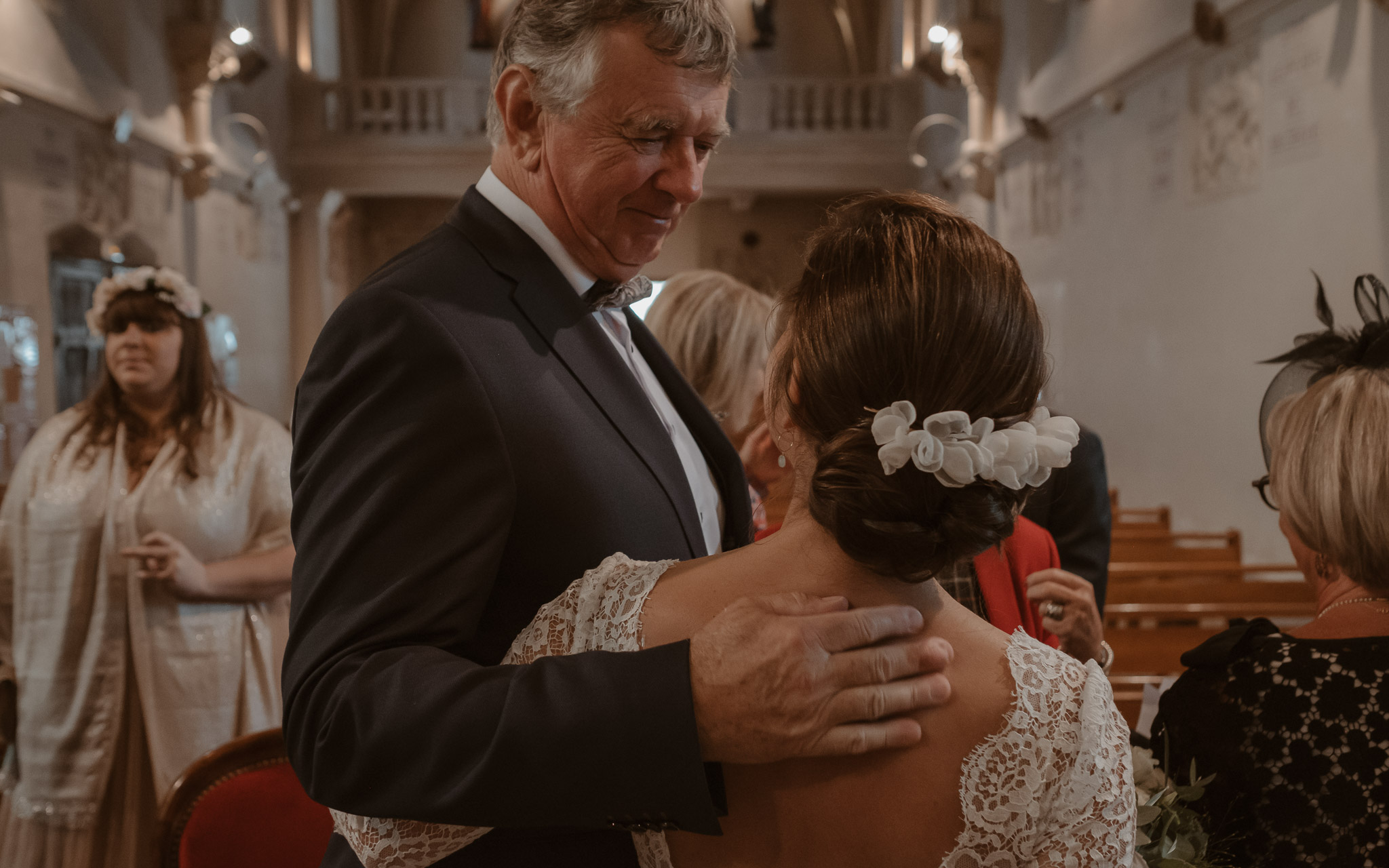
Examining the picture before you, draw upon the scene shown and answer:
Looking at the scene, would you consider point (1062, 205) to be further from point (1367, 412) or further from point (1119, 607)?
point (1367, 412)

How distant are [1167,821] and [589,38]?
132 centimetres

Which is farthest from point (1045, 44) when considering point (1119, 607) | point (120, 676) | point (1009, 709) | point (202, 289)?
point (1009, 709)

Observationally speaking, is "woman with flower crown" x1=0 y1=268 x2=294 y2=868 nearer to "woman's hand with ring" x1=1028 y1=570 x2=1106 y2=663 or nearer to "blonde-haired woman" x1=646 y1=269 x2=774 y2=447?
"blonde-haired woman" x1=646 y1=269 x2=774 y2=447

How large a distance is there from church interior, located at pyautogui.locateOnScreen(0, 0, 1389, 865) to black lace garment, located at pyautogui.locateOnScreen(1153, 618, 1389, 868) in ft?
1.75

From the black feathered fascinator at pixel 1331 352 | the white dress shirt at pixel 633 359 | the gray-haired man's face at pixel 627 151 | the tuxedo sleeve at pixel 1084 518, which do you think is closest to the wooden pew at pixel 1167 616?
the tuxedo sleeve at pixel 1084 518

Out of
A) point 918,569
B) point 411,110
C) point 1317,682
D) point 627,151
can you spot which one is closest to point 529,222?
point 627,151

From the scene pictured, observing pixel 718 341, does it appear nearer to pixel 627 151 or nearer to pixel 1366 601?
pixel 627 151

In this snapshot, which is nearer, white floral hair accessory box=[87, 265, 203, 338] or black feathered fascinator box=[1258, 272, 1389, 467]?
black feathered fascinator box=[1258, 272, 1389, 467]

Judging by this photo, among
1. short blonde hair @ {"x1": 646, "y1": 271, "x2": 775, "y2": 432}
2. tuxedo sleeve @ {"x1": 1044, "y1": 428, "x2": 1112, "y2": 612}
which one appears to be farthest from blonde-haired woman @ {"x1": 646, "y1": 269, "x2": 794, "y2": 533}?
tuxedo sleeve @ {"x1": 1044, "y1": 428, "x2": 1112, "y2": 612}

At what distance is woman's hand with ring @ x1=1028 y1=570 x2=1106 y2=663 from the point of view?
5.97 feet

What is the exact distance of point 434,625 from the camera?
41.8 inches

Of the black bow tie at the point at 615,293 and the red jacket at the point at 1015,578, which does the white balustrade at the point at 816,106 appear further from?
the black bow tie at the point at 615,293

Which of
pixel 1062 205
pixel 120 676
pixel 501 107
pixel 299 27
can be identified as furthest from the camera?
pixel 299 27

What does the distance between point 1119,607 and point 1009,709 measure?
322 centimetres
